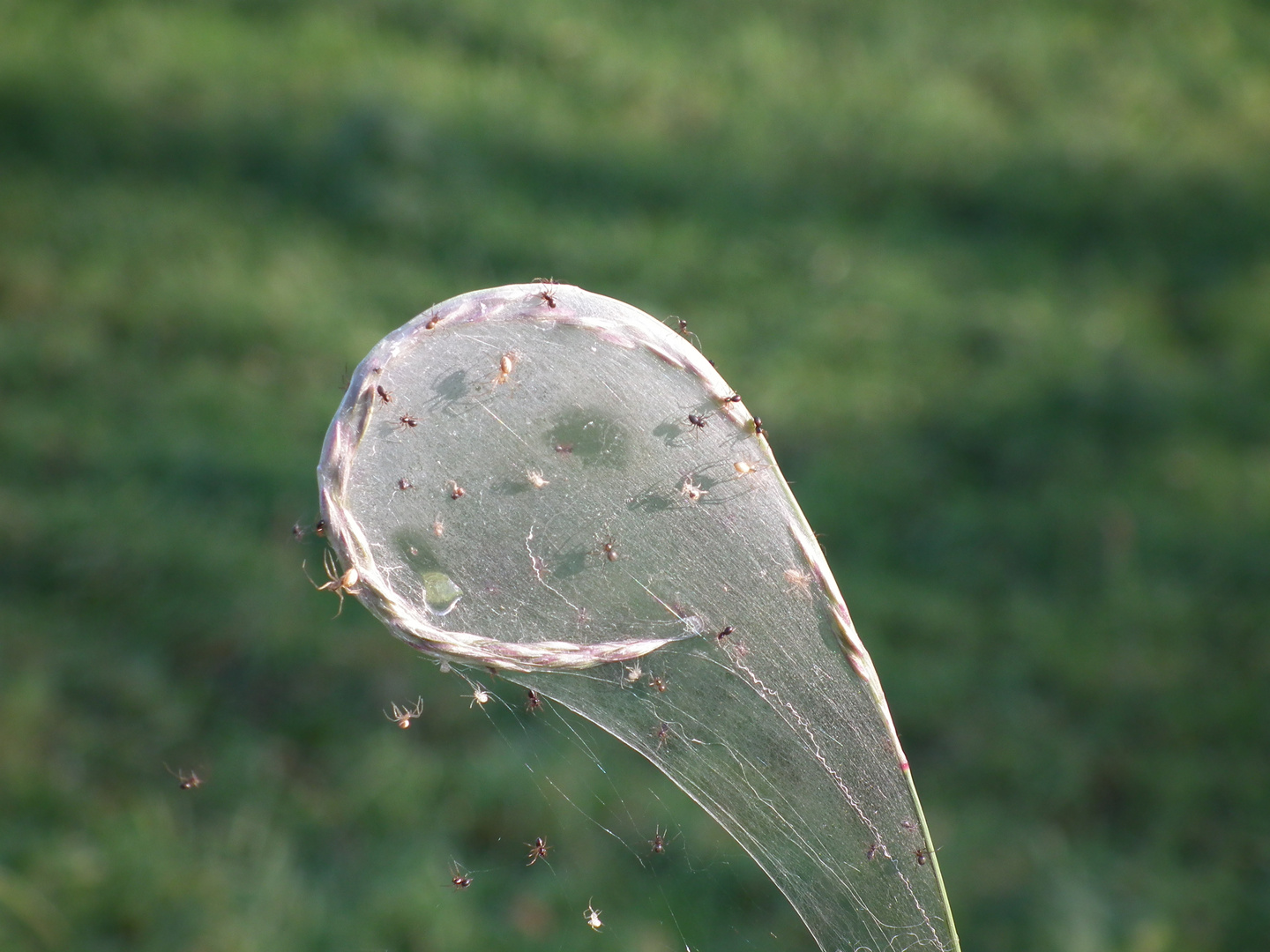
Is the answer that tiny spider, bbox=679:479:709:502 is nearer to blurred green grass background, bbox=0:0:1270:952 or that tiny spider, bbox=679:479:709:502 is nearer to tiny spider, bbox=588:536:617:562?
tiny spider, bbox=588:536:617:562

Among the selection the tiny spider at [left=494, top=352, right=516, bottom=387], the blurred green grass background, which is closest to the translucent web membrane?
the tiny spider at [left=494, top=352, right=516, bottom=387]

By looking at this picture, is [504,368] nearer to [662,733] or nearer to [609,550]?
[609,550]

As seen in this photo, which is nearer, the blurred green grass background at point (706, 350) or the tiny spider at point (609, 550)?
the tiny spider at point (609, 550)

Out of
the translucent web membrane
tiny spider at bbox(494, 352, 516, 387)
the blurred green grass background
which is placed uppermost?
tiny spider at bbox(494, 352, 516, 387)

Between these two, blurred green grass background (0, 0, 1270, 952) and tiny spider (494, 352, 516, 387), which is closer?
tiny spider (494, 352, 516, 387)

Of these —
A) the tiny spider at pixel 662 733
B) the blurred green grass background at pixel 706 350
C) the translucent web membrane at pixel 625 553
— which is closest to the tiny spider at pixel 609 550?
the translucent web membrane at pixel 625 553

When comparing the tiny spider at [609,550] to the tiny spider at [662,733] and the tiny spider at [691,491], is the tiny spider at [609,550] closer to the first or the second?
the tiny spider at [691,491]

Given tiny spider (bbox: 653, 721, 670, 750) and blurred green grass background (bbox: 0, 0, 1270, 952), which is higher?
tiny spider (bbox: 653, 721, 670, 750)

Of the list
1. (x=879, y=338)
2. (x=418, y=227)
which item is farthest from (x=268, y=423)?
(x=879, y=338)
